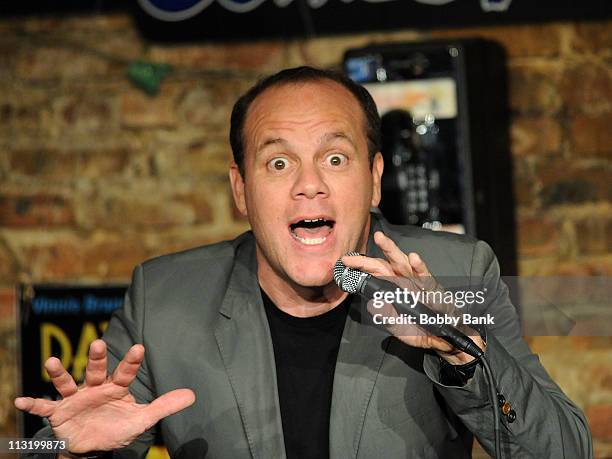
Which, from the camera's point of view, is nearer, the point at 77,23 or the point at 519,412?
the point at 519,412

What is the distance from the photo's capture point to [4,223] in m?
2.58

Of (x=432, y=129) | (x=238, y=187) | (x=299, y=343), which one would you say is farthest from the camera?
(x=432, y=129)

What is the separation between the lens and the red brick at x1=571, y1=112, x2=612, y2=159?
2.41 m

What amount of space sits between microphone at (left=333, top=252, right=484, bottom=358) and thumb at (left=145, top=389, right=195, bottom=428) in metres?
0.29

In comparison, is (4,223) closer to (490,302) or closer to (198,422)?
(198,422)

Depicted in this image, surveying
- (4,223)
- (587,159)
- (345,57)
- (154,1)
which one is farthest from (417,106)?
(4,223)

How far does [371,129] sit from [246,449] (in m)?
0.59

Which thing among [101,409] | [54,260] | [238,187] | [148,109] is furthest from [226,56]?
[101,409]

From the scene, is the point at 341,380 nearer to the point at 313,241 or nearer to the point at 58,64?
the point at 313,241

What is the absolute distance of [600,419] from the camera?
2449 mm

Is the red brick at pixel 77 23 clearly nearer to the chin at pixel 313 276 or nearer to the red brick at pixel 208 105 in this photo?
the red brick at pixel 208 105

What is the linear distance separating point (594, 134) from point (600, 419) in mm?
685

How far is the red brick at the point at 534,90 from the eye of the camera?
2412mm

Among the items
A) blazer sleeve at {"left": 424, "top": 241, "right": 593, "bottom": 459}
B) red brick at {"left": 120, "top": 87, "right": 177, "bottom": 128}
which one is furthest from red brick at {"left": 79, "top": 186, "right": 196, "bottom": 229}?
blazer sleeve at {"left": 424, "top": 241, "right": 593, "bottom": 459}
